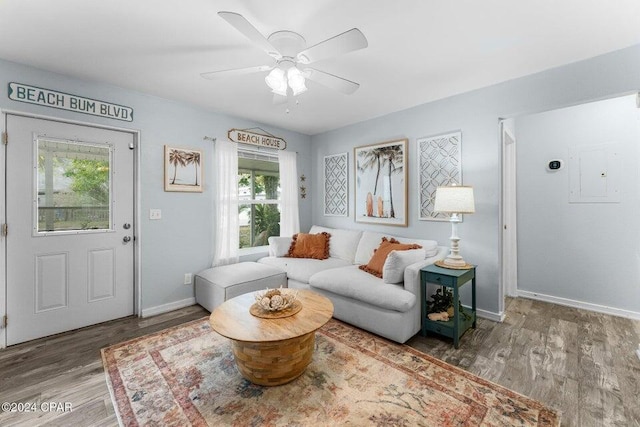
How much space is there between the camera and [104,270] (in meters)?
2.86

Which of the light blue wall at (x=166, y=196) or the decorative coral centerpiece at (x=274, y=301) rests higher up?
the light blue wall at (x=166, y=196)

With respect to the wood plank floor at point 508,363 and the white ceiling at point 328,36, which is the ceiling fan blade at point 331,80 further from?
the wood plank floor at point 508,363

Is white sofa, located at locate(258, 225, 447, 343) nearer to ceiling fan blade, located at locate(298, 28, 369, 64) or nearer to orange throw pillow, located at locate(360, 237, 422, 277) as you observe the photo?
orange throw pillow, located at locate(360, 237, 422, 277)

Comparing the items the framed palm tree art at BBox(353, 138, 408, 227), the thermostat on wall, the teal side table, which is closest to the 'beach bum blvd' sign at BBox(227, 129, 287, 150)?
the framed palm tree art at BBox(353, 138, 408, 227)

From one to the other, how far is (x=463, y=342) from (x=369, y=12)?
8.69ft

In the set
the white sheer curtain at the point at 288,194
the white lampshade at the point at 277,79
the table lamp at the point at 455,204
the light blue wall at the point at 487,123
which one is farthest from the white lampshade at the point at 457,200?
the white sheer curtain at the point at 288,194

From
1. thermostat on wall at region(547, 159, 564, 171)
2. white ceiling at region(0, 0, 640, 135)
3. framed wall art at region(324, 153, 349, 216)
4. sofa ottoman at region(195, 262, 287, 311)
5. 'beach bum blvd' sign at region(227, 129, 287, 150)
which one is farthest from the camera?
framed wall art at region(324, 153, 349, 216)

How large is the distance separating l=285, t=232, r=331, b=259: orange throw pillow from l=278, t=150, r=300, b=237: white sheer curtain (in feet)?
1.33

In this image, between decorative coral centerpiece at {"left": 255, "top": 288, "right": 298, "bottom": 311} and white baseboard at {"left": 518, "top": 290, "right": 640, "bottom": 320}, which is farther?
white baseboard at {"left": 518, "top": 290, "right": 640, "bottom": 320}

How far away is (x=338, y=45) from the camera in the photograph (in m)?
1.58

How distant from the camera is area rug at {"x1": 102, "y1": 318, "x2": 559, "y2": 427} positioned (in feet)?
5.19

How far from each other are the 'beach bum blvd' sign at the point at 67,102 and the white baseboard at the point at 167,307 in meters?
2.03

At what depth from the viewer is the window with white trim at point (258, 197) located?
3.97m

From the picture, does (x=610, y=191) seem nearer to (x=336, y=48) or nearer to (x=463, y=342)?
(x=463, y=342)
